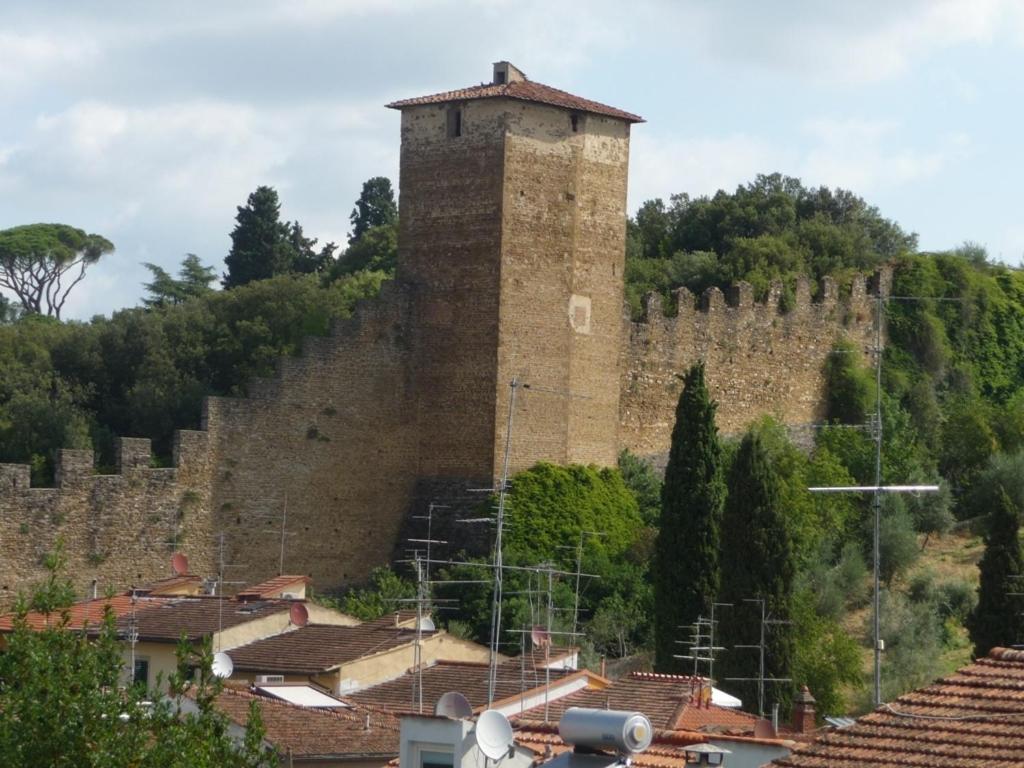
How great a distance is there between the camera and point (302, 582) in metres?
33.4

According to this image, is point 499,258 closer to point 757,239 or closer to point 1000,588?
point 1000,588

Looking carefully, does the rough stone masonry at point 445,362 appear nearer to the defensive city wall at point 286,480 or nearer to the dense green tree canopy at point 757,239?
the defensive city wall at point 286,480

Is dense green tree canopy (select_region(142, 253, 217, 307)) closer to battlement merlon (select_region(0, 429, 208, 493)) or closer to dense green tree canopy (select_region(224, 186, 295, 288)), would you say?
dense green tree canopy (select_region(224, 186, 295, 288))

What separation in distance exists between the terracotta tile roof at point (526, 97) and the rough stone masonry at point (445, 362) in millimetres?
44

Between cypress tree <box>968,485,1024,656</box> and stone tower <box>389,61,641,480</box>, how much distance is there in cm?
768

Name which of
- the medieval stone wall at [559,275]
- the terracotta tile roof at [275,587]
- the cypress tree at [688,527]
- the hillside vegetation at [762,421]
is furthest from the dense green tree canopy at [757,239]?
the terracotta tile roof at [275,587]

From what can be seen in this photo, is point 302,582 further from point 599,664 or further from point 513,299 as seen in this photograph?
point 513,299

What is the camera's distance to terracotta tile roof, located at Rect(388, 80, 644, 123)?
1479 inches

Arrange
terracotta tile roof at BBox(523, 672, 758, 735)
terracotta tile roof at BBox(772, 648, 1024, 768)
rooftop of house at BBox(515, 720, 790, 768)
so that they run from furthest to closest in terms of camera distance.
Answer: terracotta tile roof at BBox(523, 672, 758, 735)
rooftop of house at BBox(515, 720, 790, 768)
terracotta tile roof at BBox(772, 648, 1024, 768)

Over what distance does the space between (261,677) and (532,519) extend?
448 inches

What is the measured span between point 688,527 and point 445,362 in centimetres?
547

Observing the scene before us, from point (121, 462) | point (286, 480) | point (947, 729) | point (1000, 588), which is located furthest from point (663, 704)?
point (286, 480)

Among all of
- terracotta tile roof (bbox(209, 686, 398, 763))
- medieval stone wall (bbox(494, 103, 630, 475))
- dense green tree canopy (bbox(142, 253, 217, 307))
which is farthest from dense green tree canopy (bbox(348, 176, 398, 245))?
terracotta tile roof (bbox(209, 686, 398, 763))

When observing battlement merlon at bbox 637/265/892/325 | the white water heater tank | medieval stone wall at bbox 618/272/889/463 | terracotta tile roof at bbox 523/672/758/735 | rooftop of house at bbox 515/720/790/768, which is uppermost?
battlement merlon at bbox 637/265/892/325
